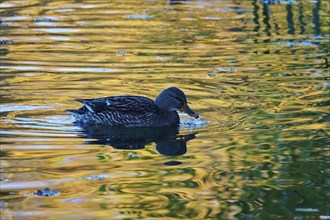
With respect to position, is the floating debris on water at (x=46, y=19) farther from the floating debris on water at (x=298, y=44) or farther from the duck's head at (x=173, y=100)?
the duck's head at (x=173, y=100)

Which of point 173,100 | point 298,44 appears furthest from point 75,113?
point 298,44

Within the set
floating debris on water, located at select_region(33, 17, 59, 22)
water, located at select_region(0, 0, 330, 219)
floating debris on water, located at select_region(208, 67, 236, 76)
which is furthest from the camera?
floating debris on water, located at select_region(33, 17, 59, 22)

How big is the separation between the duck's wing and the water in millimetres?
381

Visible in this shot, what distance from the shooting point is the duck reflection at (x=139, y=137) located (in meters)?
10.2

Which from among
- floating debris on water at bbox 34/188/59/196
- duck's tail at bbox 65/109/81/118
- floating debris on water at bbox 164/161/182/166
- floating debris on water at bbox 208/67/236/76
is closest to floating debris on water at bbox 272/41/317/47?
floating debris on water at bbox 208/67/236/76

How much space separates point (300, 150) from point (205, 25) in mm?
10454

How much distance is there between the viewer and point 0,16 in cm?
2159

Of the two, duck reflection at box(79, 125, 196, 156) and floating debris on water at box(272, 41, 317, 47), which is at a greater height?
duck reflection at box(79, 125, 196, 156)

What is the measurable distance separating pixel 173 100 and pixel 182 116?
628 millimetres

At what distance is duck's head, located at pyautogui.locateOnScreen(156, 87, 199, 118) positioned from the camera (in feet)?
38.4

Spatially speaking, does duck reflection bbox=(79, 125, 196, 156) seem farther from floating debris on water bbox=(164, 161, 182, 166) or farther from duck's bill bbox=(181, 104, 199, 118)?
floating debris on water bbox=(164, 161, 182, 166)

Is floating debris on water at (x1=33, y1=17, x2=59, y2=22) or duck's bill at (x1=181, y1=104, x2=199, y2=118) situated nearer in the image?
duck's bill at (x1=181, y1=104, x2=199, y2=118)

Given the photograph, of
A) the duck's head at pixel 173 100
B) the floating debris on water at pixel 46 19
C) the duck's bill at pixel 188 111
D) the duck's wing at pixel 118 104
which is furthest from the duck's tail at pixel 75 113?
the floating debris on water at pixel 46 19

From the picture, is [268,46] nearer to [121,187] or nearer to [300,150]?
[300,150]
